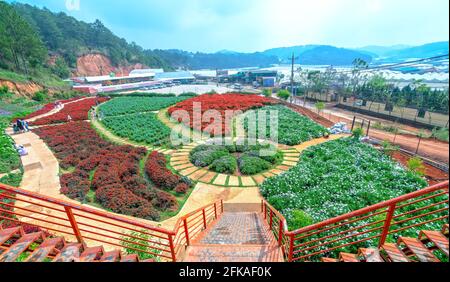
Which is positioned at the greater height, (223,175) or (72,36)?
(72,36)

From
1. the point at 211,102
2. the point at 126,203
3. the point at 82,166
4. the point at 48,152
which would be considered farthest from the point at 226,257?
the point at 211,102

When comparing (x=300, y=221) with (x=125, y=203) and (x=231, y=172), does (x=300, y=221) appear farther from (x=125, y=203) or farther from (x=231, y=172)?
(x=125, y=203)

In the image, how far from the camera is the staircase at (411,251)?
2.52 meters

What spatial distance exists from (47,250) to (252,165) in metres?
8.54

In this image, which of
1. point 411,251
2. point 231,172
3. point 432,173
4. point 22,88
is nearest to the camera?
point 411,251

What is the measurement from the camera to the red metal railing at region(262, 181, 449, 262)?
8.51ft

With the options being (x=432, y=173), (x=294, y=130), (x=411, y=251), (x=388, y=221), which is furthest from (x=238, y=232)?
(x=294, y=130)

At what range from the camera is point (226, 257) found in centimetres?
364

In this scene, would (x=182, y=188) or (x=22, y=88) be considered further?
(x=22, y=88)

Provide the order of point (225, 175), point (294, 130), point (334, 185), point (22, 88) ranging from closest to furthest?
point (334, 185) < point (225, 175) < point (294, 130) < point (22, 88)

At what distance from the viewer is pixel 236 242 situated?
15.6 feet

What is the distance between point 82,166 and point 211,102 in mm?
16631

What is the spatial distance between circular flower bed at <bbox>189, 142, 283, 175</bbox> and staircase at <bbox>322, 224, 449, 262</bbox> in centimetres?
734
